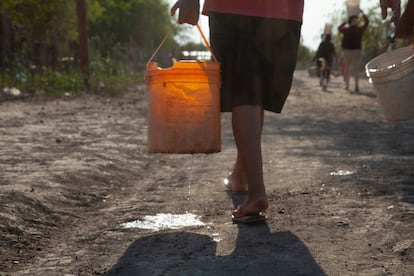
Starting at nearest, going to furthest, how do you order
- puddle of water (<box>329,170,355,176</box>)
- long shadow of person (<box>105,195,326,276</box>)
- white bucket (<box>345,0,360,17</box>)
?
long shadow of person (<box>105,195,326,276</box>), puddle of water (<box>329,170,355,176</box>), white bucket (<box>345,0,360,17</box>)

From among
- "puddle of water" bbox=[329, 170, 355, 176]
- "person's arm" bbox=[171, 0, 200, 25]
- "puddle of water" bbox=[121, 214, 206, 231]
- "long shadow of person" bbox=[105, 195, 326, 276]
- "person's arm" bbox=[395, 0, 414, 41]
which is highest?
"person's arm" bbox=[171, 0, 200, 25]

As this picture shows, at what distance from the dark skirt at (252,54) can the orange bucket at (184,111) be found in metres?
0.09

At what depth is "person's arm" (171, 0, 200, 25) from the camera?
3994mm

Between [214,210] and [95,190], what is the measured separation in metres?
1.08

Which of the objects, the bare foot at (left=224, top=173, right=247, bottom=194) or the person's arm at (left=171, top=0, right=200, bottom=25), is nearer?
the person's arm at (left=171, top=0, right=200, bottom=25)

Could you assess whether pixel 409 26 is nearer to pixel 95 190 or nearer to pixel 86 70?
pixel 95 190

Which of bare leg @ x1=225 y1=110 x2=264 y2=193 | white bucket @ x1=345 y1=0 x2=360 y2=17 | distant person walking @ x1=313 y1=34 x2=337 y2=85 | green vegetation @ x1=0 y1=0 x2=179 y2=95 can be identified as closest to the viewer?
bare leg @ x1=225 y1=110 x2=264 y2=193

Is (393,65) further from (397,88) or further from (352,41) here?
(352,41)

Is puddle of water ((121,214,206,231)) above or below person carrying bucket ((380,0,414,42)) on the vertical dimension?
below

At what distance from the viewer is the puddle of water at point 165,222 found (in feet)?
12.8

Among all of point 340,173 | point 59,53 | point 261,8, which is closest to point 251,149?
point 261,8

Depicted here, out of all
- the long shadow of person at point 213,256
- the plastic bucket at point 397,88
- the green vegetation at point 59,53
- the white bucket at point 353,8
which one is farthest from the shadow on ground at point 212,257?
the white bucket at point 353,8

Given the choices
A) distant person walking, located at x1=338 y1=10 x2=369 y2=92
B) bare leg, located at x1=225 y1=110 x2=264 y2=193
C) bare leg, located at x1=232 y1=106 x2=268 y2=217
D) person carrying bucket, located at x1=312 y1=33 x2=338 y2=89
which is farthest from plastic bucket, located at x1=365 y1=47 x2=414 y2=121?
person carrying bucket, located at x1=312 y1=33 x2=338 y2=89

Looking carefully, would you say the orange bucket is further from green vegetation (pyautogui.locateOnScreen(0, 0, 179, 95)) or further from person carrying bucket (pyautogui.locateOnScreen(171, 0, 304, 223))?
green vegetation (pyautogui.locateOnScreen(0, 0, 179, 95))
